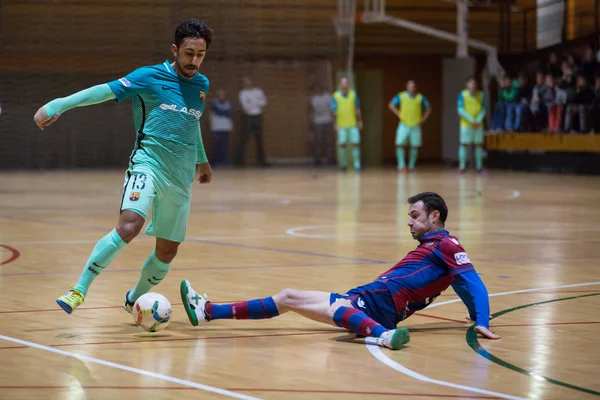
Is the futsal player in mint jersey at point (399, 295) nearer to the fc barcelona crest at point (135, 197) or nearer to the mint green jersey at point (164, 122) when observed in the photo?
the fc barcelona crest at point (135, 197)

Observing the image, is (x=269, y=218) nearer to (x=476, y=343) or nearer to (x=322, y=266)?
(x=322, y=266)

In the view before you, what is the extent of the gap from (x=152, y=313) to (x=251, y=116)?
23280 millimetres

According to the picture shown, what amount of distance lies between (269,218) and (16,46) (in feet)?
47.4

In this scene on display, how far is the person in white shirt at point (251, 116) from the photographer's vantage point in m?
28.6

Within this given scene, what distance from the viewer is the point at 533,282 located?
28.1ft

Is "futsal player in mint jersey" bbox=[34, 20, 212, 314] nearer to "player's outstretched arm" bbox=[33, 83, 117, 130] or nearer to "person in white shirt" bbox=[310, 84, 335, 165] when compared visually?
"player's outstretched arm" bbox=[33, 83, 117, 130]

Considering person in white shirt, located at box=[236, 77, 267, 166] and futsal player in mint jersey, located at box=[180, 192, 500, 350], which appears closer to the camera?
futsal player in mint jersey, located at box=[180, 192, 500, 350]

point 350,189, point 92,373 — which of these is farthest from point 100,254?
point 350,189

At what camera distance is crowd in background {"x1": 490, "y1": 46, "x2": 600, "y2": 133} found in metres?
24.4

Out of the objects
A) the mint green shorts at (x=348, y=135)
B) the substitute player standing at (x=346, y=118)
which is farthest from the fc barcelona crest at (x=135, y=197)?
the mint green shorts at (x=348, y=135)

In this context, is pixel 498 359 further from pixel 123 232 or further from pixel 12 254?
pixel 12 254

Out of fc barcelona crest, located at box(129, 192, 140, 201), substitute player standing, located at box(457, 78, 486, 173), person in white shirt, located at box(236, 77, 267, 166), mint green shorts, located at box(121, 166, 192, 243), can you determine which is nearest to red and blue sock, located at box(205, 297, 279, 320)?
mint green shorts, located at box(121, 166, 192, 243)

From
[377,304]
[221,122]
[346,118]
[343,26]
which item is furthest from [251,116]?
[377,304]

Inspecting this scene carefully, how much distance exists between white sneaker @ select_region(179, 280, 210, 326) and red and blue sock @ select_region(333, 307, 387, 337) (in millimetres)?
788
